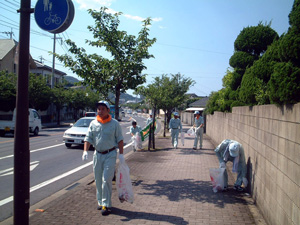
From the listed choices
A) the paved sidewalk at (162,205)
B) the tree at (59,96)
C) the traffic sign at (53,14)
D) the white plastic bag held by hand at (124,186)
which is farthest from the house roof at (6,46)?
the white plastic bag held by hand at (124,186)

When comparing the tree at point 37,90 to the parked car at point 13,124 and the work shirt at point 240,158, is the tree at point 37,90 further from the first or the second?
the work shirt at point 240,158

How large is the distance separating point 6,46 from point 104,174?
36109mm

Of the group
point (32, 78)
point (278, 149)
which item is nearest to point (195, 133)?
point (278, 149)

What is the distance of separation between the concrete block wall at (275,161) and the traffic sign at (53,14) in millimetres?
3424

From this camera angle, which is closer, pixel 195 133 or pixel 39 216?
pixel 39 216

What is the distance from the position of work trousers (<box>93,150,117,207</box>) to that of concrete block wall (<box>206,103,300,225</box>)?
2643mm

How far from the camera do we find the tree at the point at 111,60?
7.86 m

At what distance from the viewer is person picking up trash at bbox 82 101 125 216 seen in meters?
5.36

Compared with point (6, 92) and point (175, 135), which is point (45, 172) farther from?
point (6, 92)

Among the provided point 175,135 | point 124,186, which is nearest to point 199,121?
point 175,135

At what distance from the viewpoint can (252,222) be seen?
16.5ft

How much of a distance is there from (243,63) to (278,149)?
709 centimetres

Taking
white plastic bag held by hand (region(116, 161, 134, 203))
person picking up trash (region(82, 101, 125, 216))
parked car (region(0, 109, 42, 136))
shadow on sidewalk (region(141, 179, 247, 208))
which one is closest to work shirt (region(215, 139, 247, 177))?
shadow on sidewalk (region(141, 179, 247, 208))

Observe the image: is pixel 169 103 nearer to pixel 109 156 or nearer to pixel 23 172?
pixel 109 156
